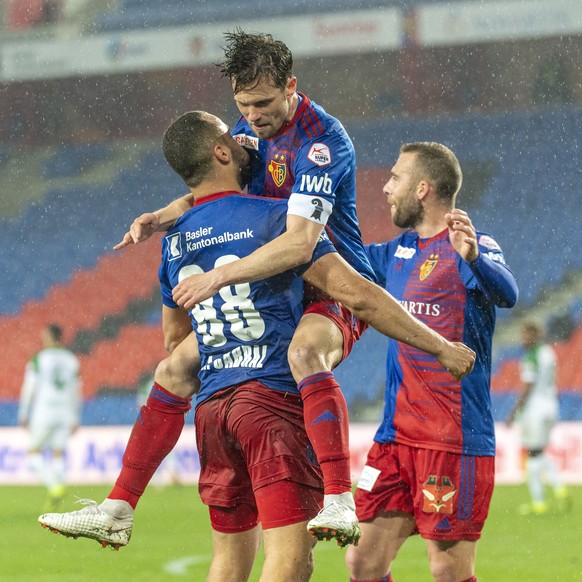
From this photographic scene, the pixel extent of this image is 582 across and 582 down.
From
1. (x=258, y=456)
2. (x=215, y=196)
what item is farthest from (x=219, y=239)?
(x=258, y=456)

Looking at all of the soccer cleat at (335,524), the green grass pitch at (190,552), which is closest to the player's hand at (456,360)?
the soccer cleat at (335,524)

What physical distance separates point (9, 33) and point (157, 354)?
6497mm

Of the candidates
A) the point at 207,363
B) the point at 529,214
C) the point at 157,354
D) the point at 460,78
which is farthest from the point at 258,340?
the point at 460,78

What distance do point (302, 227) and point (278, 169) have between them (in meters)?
0.49

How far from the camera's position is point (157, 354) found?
1628 centimetres

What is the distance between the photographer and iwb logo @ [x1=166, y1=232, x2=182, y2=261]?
3.54m

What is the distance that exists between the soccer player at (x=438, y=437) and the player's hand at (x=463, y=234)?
0.11 meters

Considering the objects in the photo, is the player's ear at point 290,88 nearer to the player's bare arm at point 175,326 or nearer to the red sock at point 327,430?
the player's bare arm at point 175,326

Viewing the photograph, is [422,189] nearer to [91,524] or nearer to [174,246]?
[174,246]

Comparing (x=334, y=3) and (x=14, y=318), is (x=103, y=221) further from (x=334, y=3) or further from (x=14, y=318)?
(x=334, y=3)

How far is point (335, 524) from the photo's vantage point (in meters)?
3.10

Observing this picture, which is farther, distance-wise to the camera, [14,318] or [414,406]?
[14,318]

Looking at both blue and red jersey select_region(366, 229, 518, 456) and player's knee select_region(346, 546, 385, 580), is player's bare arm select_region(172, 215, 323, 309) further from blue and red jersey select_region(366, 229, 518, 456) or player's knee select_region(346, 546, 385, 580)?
player's knee select_region(346, 546, 385, 580)

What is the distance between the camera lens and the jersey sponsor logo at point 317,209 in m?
3.46
